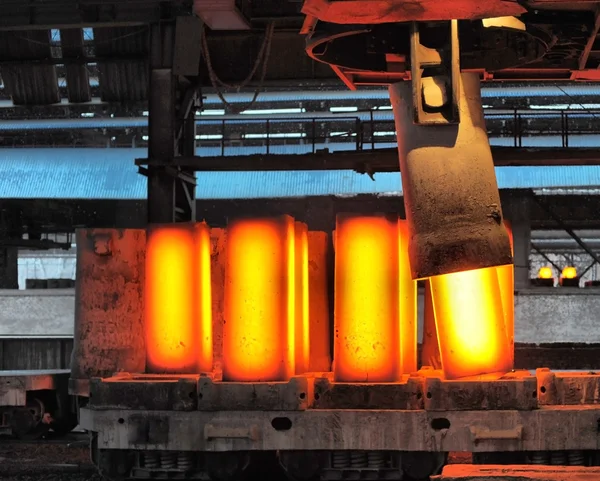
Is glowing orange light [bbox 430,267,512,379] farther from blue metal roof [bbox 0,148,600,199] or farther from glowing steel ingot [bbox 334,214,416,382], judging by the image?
blue metal roof [bbox 0,148,600,199]

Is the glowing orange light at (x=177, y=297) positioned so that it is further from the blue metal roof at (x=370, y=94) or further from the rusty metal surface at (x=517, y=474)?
the blue metal roof at (x=370, y=94)

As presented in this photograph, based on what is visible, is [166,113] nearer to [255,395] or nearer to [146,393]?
[146,393]

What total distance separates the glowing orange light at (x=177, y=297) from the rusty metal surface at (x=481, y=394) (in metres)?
1.97

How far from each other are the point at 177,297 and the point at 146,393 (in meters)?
0.81

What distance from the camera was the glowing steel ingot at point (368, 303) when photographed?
7293mm

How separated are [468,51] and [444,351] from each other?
2.23 m

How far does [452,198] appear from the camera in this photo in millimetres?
6688

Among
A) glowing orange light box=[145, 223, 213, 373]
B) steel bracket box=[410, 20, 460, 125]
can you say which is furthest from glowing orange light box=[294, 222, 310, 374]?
steel bracket box=[410, 20, 460, 125]

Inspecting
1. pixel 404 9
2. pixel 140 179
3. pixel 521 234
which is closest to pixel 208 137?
pixel 140 179

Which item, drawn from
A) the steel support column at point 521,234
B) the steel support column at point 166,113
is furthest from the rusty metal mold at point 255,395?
the steel support column at point 521,234

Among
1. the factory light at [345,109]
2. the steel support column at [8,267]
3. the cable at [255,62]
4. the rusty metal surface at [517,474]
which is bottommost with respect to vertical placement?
the rusty metal surface at [517,474]

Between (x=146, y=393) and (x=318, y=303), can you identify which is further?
(x=318, y=303)

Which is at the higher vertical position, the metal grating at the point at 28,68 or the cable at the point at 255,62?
the metal grating at the point at 28,68

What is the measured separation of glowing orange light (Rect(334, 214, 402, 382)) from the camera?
7293mm
